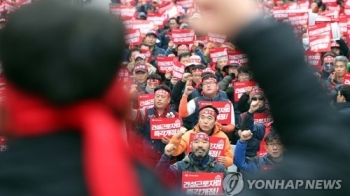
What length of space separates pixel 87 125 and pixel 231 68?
1050 centimetres

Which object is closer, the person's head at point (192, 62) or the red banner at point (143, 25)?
the person's head at point (192, 62)

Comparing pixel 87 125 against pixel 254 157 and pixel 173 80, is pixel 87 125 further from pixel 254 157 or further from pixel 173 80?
pixel 173 80

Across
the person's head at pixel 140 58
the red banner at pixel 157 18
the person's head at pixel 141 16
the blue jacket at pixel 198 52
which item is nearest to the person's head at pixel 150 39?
the blue jacket at pixel 198 52

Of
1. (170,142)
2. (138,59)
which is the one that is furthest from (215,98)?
(138,59)

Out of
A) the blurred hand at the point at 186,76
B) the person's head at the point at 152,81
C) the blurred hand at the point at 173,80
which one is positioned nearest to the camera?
the person's head at the point at 152,81

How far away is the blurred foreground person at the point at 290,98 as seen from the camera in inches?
53.1

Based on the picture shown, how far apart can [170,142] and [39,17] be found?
264 inches

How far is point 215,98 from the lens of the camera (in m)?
9.80

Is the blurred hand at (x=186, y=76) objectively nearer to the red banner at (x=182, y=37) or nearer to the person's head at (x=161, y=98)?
the person's head at (x=161, y=98)

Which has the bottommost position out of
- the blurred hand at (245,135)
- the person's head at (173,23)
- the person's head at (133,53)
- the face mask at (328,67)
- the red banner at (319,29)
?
the blurred hand at (245,135)

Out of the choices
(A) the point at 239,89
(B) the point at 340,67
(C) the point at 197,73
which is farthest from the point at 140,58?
(B) the point at 340,67

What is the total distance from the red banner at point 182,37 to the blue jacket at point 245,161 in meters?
6.93

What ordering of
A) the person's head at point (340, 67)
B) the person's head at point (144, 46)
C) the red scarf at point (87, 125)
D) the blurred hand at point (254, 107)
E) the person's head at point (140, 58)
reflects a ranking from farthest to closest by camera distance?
the person's head at point (144, 46) < the person's head at point (140, 58) < the person's head at point (340, 67) < the blurred hand at point (254, 107) < the red scarf at point (87, 125)

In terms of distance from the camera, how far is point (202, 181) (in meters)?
6.62
